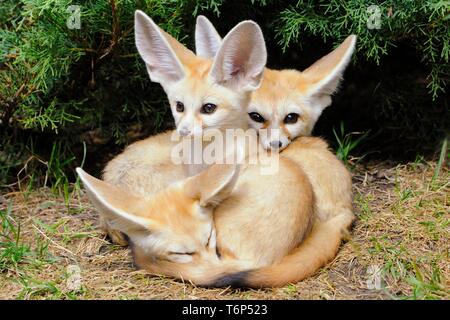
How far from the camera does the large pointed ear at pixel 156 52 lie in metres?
3.81

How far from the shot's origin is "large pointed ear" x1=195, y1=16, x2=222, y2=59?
422 centimetres

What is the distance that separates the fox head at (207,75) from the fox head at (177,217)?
430mm

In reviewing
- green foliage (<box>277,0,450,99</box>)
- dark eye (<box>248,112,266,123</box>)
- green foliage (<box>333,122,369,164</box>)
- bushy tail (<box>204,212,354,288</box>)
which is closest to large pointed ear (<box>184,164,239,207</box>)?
bushy tail (<box>204,212,354,288</box>)

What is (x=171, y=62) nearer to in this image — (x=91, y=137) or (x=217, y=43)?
(x=217, y=43)

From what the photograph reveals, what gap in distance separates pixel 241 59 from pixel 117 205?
116 centimetres

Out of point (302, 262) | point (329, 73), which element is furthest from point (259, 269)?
point (329, 73)

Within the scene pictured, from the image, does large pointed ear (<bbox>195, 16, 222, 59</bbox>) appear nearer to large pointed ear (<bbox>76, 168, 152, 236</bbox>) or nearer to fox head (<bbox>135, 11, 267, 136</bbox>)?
fox head (<bbox>135, 11, 267, 136</bbox>)

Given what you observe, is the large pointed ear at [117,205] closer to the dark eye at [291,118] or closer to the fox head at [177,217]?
the fox head at [177,217]

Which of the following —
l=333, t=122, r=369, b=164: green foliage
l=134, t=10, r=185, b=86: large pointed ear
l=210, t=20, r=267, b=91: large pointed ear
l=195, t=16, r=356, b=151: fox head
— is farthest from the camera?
l=333, t=122, r=369, b=164: green foliage

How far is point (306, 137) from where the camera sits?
4258 millimetres

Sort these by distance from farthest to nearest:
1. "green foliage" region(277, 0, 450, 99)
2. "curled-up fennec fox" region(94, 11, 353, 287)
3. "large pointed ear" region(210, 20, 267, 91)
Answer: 1. "green foliage" region(277, 0, 450, 99)
2. "large pointed ear" region(210, 20, 267, 91)
3. "curled-up fennec fox" region(94, 11, 353, 287)

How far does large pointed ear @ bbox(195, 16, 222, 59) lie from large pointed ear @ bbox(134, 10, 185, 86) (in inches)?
16.8

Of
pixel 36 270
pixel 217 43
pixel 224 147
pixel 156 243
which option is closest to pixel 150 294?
pixel 156 243

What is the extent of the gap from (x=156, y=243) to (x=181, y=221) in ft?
0.56
